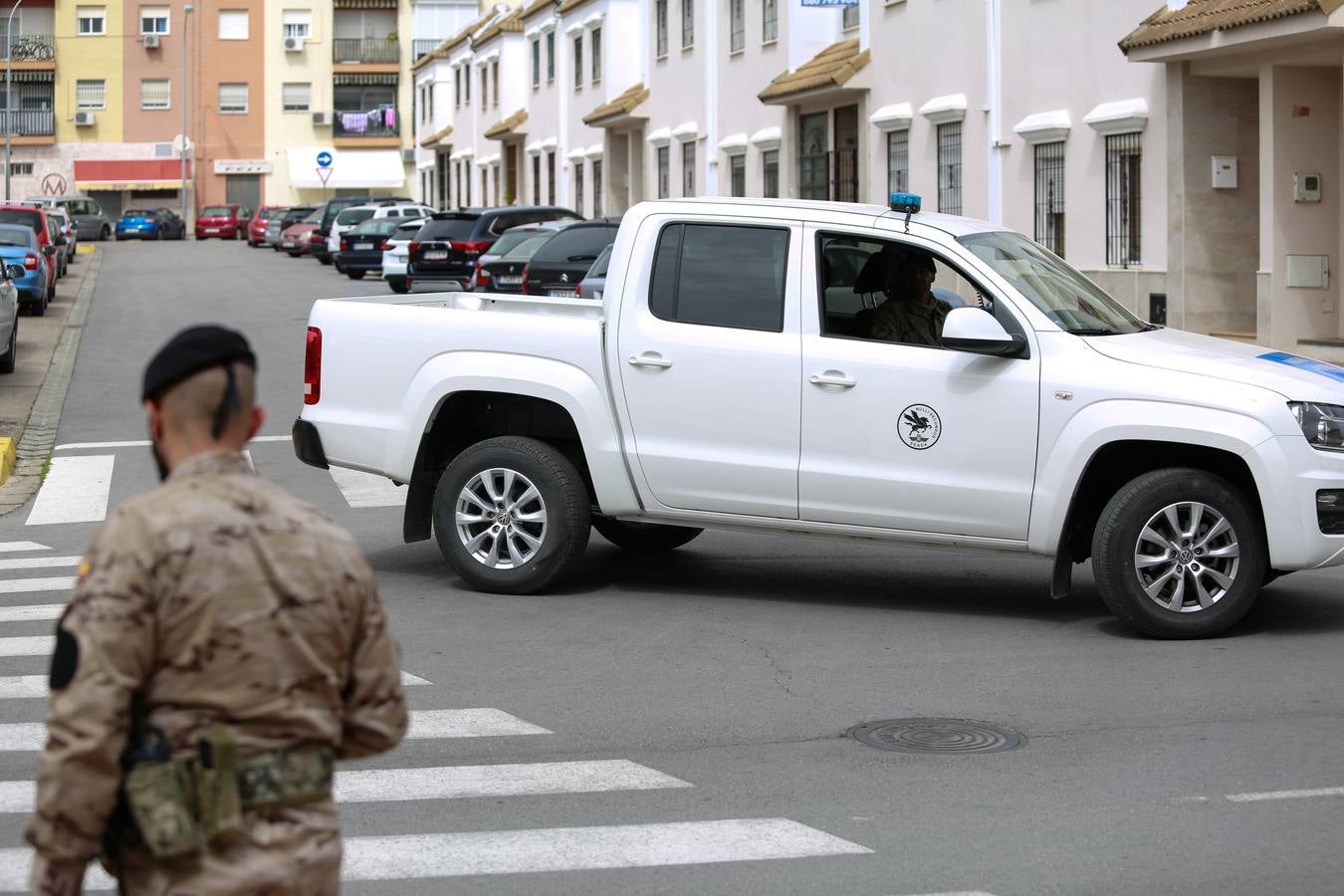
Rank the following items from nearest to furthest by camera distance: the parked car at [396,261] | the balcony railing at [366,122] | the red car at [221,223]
Result: 1. the parked car at [396,261]
2. the red car at [221,223]
3. the balcony railing at [366,122]

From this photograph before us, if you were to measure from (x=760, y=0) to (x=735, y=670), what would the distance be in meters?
30.4

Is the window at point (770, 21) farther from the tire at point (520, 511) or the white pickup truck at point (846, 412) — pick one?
the tire at point (520, 511)

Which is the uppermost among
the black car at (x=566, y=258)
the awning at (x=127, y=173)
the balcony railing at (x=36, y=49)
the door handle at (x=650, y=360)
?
the balcony railing at (x=36, y=49)

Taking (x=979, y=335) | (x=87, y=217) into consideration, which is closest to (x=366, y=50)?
(x=87, y=217)

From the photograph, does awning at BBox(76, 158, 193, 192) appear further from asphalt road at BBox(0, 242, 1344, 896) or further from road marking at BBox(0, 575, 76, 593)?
road marking at BBox(0, 575, 76, 593)

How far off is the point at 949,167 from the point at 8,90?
57941 mm

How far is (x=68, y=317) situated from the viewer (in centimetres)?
3234

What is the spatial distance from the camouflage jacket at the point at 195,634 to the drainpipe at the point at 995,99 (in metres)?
24.5

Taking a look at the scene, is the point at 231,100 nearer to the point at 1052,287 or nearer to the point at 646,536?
the point at 646,536

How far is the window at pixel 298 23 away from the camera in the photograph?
84.2 m

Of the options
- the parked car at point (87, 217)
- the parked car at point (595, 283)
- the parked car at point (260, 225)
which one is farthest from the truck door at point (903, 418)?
the parked car at point (87, 217)

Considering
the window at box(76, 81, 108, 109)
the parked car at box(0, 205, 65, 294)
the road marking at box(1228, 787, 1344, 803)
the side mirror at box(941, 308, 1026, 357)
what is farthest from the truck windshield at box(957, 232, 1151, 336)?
the window at box(76, 81, 108, 109)

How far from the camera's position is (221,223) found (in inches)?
3002

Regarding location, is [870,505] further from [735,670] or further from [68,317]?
[68,317]
